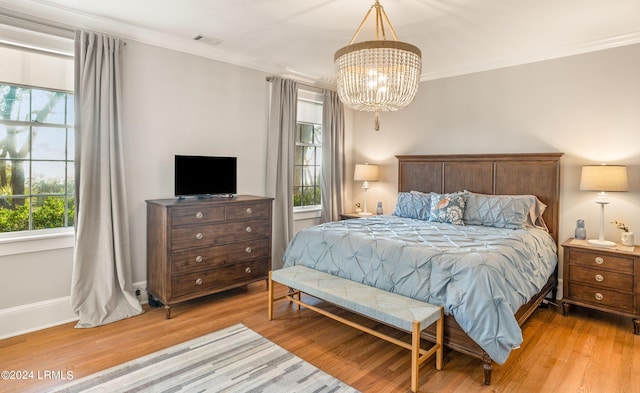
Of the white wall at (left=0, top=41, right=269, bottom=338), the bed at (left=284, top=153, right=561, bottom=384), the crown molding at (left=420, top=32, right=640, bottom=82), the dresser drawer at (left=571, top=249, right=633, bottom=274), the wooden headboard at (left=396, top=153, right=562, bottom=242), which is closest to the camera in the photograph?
the bed at (left=284, top=153, right=561, bottom=384)

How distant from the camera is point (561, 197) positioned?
12.9 ft

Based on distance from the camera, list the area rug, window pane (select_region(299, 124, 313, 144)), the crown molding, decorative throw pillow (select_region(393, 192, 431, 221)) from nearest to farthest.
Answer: the area rug < the crown molding < decorative throw pillow (select_region(393, 192, 431, 221)) < window pane (select_region(299, 124, 313, 144))

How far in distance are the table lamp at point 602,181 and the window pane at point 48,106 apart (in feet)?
15.8

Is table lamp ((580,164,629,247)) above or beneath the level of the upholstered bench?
above

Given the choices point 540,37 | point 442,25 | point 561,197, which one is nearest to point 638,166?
point 561,197

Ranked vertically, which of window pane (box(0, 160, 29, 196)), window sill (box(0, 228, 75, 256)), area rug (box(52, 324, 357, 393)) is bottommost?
area rug (box(52, 324, 357, 393))

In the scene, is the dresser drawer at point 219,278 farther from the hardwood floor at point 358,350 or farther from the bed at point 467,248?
the bed at point 467,248

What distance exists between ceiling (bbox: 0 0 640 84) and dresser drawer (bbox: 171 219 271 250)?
6.11 ft

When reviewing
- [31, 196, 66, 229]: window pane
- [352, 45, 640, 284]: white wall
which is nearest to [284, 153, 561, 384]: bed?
[352, 45, 640, 284]: white wall

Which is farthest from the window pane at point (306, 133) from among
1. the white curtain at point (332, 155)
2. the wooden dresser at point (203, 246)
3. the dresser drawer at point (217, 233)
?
the dresser drawer at point (217, 233)

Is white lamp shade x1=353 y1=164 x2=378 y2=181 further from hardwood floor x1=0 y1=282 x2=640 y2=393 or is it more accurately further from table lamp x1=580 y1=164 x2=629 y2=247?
table lamp x1=580 y1=164 x2=629 y2=247

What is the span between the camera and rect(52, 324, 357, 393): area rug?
227cm

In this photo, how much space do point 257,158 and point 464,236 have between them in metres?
2.56

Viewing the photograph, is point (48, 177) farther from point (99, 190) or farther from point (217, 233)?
point (217, 233)
